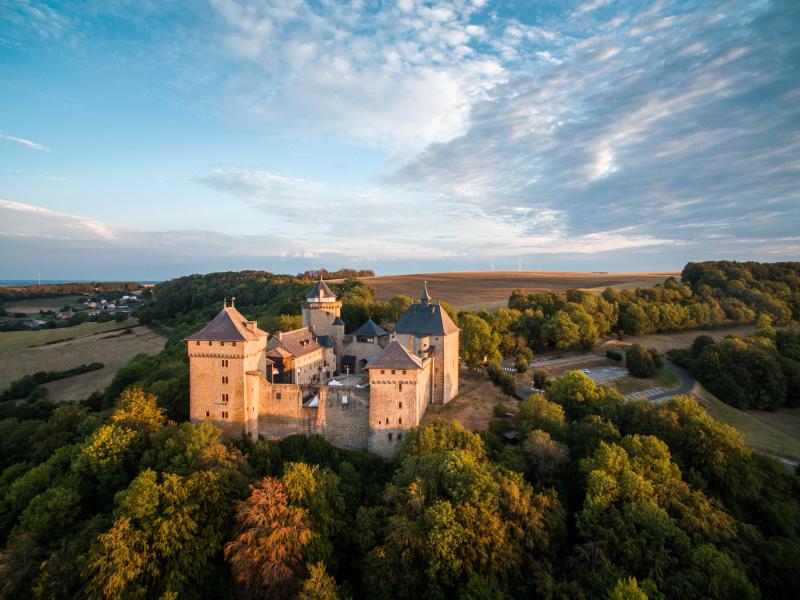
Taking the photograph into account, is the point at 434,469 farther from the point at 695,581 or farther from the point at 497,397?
the point at 497,397

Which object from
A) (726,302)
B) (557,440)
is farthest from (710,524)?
(726,302)

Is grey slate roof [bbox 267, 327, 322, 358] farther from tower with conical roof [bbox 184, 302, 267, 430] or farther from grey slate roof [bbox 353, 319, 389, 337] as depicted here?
grey slate roof [bbox 353, 319, 389, 337]

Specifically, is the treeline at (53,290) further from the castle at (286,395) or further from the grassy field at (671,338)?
the grassy field at (671,338)

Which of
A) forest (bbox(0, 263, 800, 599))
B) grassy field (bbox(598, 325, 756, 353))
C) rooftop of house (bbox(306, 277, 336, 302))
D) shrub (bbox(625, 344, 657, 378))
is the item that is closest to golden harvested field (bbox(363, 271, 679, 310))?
grassy field (bbox(598, 325, 756, 353))

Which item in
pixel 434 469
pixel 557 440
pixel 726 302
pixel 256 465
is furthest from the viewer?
pixel 726 302

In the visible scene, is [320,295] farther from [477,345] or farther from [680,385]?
[680,385]

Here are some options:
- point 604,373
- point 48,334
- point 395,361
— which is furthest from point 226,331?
point 48,334

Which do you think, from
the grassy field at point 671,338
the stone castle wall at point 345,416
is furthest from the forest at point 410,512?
the grassy field at point 671,338
